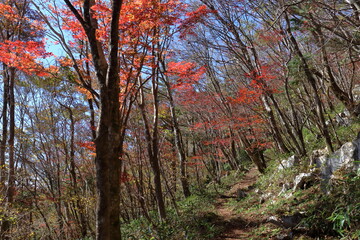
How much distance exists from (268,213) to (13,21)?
1092 centimetres

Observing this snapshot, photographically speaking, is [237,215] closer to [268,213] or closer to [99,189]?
[268,213]

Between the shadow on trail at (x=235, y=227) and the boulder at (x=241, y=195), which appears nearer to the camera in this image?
the shadow on trail at (x=235, y=227)

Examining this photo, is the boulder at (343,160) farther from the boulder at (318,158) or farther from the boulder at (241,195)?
the boulder at (241,195)

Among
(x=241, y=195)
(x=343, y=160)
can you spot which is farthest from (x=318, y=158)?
(x=241, y=195)

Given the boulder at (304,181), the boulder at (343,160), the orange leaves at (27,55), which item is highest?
the orange leaves at (27,55)

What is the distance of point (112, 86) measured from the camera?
399cm

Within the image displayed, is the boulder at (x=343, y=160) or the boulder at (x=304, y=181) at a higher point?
the boulder at (x=343, y=160)

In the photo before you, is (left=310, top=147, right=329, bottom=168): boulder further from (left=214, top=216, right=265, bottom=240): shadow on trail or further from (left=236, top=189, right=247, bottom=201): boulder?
(left=236, top=189, right=247, bottom=201): boulder

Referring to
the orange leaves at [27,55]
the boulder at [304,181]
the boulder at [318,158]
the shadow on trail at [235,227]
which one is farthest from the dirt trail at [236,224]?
the orange leaves at [27,55]

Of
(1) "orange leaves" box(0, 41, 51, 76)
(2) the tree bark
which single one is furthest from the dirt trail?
(1) "orange leaves" box(0, 41, 51, 76)

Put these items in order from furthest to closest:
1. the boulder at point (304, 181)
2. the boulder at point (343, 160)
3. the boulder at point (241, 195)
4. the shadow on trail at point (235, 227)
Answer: the boulder at point (241, 195)
the boulder at point (304, 181)
the shadow on trail at point (235, 227)
the boulder at point (343, 160)

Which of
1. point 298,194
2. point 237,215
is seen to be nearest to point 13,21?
point 237,215

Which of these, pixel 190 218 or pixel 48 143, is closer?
pixel 190 218

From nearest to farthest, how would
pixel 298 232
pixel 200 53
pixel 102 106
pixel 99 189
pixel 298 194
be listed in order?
pixel 99 189, pixel 102 106, pixel 298 232, pixel 298 194, pixel 200 53
